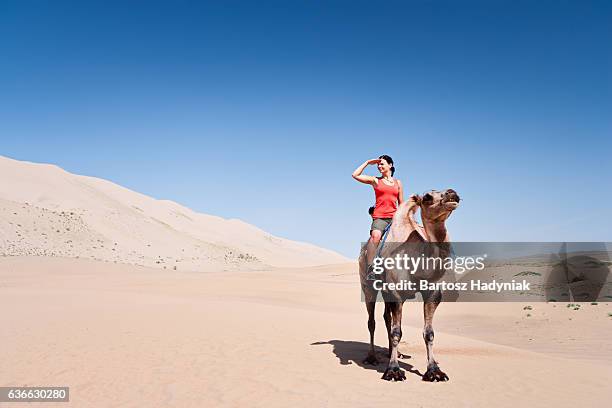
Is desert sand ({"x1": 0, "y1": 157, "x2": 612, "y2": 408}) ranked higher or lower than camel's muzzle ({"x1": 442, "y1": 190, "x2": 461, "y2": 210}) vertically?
lower

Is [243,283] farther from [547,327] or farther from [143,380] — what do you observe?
[143,380]

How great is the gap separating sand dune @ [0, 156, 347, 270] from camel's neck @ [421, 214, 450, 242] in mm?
34574

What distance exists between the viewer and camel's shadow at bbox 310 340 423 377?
330 inches

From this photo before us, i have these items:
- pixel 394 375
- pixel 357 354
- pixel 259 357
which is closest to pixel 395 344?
pixel 394 375

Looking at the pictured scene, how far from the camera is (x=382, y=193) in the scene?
836 cm

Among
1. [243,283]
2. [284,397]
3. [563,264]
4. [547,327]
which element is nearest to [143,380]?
[284,397]

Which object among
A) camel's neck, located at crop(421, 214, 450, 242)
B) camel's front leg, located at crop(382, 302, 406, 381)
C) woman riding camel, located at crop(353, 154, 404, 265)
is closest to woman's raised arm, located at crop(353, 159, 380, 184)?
woman riding camel, located at crop(353, 154, 404, 265)

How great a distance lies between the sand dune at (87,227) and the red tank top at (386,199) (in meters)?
33.4

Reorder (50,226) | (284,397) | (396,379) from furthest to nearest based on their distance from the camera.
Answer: (50,226), (396,379), (284,397)

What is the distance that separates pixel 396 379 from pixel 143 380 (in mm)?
3995

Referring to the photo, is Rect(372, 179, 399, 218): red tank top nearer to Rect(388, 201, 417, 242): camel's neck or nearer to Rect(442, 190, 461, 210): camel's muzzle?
Rect(388, 201, 417, 242): camel's neck

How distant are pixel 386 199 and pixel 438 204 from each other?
147 cm

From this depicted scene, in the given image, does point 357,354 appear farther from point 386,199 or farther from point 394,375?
point 386,199

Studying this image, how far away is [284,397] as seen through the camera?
6590 mm
